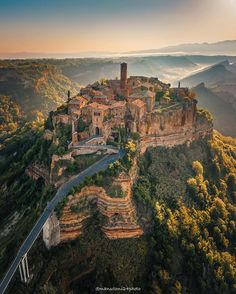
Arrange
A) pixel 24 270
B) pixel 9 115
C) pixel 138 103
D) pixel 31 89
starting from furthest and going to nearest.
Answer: pixel 31 89
pixel 9 115
pixel 138 103
pixel 24 270

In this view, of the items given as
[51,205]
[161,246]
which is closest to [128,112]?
[51,205]

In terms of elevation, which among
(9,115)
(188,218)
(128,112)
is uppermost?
(128,112)

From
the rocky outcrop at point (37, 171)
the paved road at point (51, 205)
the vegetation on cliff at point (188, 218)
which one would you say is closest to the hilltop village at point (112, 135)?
the rocky outcrop at point (37, 171)

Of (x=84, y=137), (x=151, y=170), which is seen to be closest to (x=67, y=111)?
(x=84, y=137)

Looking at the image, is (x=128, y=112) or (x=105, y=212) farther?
(x=128, y=112)

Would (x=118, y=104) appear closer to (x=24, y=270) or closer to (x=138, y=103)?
(x=138, y=103)

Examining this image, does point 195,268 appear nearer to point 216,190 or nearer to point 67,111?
point 216,190

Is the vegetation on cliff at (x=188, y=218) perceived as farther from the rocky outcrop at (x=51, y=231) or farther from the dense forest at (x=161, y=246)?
the rocky outcrop at (x=51, y=231)
